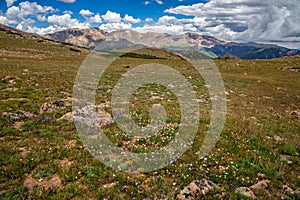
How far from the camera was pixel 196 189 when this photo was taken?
7.72 m

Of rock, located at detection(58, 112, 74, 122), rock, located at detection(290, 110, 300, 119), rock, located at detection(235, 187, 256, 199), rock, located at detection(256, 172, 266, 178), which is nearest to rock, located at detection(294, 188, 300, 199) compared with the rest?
rock, located at detection(256, 172, 266, 178)

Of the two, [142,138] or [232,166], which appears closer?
[232,166]

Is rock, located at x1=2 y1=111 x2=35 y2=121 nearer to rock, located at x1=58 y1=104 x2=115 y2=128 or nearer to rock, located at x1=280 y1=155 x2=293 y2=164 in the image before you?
rock, located at x1=58 y1=104 x2=115 y2=128

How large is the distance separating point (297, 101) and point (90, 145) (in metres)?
28.1

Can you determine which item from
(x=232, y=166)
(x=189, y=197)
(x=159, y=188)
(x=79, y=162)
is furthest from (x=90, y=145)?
(x=232, y=166)

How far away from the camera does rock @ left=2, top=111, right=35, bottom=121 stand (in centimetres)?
1377

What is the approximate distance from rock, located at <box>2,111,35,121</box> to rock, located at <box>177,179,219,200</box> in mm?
11663

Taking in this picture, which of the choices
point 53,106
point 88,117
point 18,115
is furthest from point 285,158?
point 18,115

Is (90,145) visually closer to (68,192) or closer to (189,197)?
(68,192)

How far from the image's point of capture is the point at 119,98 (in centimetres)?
2289

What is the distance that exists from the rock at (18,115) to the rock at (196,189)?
11.7 metres

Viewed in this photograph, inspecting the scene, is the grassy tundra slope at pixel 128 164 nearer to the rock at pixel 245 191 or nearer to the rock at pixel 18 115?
the rock at pixel 18 115

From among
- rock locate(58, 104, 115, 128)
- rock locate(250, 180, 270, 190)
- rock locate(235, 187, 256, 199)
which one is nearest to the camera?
rock locate(235, 187, 256, 199)

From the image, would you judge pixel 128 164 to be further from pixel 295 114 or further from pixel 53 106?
pixel 295 114
